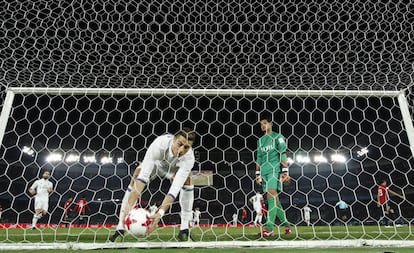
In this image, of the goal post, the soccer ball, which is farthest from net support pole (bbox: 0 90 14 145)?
the goal post

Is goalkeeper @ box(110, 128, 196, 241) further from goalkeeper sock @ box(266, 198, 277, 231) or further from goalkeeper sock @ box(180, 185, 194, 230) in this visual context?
goalkeeper sock @ box(266, 198, 277, 231)

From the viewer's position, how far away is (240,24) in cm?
478

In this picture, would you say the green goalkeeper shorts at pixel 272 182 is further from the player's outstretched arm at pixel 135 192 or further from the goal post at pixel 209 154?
the goal post at pixel 209 154

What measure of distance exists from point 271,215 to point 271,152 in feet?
2.76

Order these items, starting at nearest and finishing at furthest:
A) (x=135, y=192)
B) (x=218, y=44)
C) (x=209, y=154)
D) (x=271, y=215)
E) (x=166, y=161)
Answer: (x=135, y=192) → (x=166, y=161) → (x=271, y=215) → (x=218, y=44) → (x=209, y=154)

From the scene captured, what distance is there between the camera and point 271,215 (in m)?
3.87

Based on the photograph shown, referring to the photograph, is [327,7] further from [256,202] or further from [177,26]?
[256,202]

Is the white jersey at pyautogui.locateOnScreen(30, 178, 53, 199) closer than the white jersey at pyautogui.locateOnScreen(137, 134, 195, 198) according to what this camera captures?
No

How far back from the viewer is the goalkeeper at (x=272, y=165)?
4.05m

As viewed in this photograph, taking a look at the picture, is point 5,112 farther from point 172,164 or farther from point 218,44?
point 218,44

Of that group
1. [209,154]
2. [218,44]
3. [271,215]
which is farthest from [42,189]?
[209,154]

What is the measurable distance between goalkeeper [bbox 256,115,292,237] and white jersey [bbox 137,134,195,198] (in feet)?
4.07

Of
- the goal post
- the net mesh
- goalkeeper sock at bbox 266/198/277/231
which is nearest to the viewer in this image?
goalkeeper sock at bbox 266/198/277/231

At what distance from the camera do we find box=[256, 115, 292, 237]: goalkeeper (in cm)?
405
